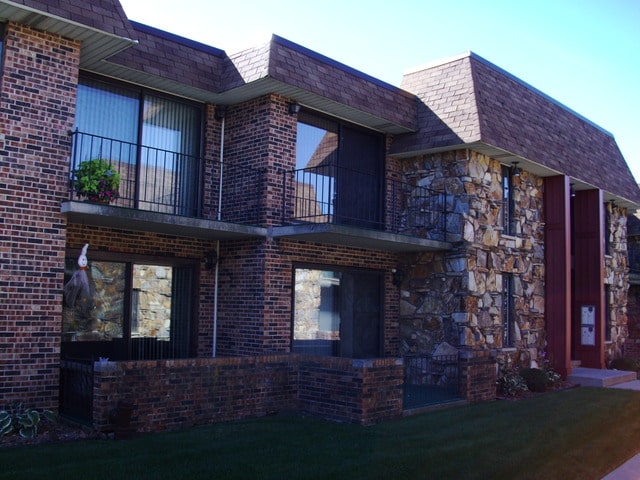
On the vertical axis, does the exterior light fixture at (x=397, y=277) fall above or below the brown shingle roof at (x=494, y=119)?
below

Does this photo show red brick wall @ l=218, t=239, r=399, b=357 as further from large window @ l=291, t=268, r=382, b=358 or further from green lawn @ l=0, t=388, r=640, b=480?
green lawn @ l=0, t=388, r=640, b=480

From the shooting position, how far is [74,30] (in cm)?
871

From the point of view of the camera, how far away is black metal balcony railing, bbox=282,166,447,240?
1191cm

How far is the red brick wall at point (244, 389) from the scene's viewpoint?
26.2 ft

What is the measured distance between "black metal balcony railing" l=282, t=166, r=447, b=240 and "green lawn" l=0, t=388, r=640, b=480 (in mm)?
4110

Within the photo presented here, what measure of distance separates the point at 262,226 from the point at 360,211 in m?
2.80

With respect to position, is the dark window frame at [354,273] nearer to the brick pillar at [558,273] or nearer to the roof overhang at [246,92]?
the roof overhang at [246,92]

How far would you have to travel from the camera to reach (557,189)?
50.9 feet

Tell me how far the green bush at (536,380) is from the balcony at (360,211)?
10.3 ft

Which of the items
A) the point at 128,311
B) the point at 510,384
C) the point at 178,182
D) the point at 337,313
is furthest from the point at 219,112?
the point at 510,384

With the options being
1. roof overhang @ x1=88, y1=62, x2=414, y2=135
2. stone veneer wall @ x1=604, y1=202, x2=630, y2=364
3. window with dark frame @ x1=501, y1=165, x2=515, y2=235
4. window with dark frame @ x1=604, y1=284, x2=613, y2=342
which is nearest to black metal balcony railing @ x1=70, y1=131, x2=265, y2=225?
roof overhang @ x1=88, y1=62, x2=414, y2=135

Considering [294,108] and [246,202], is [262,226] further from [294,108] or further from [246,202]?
[294,108]

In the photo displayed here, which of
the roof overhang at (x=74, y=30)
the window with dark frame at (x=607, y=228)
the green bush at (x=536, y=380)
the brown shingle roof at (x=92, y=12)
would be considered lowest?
the green bush at (x=536, y=380)

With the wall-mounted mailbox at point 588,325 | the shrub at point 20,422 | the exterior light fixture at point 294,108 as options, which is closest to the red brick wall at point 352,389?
the shrub at point 20,422
